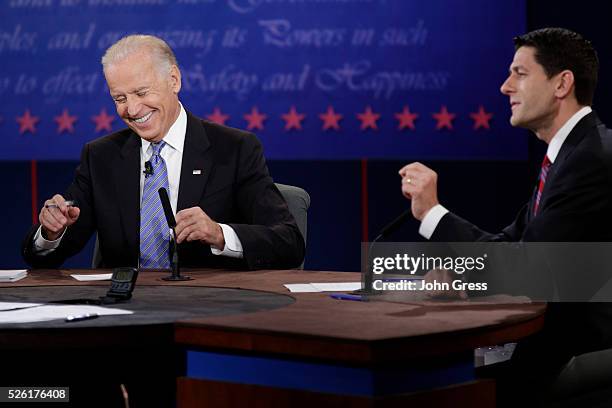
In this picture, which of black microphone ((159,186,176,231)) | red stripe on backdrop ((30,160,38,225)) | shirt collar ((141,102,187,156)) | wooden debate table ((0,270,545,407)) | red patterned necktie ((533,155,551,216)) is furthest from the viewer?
red stripe on backdrop ((30,160,38,225))

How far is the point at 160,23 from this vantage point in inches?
164

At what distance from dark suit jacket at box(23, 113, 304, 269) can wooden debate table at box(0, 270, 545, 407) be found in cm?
79

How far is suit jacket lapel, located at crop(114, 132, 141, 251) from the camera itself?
2.89m

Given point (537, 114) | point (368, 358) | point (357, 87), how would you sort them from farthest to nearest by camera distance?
1. point (357, 87)
2. point (537, 114)
3. point (368, 358)

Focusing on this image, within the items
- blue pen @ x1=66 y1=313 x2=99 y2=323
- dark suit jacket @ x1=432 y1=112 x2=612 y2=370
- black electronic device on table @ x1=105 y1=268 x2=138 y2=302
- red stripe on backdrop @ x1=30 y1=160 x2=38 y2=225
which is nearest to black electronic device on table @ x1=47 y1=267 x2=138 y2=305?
black electronic device on table @ x1=105 y1=268 x2=138 y2=302

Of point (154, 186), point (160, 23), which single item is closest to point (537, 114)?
point (154, 186)

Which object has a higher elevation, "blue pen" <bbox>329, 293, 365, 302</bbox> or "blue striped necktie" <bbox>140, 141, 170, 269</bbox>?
"blue striped necktie" <bbox>140, 141, 170, 269</bbox>

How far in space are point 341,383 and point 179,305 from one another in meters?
0.54

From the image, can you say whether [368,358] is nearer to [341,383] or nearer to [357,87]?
[341,383]

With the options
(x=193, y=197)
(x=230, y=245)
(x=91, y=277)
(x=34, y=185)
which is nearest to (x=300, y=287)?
(x=230, y=245)

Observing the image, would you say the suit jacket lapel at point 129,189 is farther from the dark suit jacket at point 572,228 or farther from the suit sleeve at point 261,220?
the dark suit jacket at point 572,228

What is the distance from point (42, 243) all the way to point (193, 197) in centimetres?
47

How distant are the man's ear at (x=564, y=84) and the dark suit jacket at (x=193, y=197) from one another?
88 cm

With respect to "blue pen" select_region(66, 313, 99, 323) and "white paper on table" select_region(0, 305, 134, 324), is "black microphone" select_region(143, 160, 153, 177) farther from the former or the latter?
"blue pen" select_region(66, 313, 99, 323)
